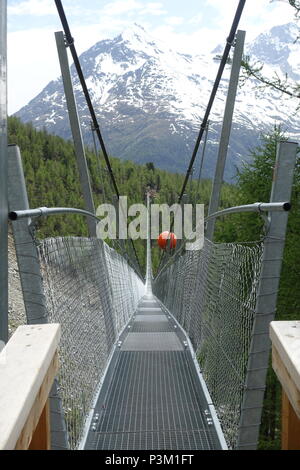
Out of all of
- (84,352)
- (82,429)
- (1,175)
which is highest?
(1,175)

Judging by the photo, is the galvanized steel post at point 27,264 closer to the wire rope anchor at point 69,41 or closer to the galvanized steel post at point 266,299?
the galvanized steel post at point 266,299

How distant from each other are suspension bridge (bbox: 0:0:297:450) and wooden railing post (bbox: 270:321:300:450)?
1.39ft

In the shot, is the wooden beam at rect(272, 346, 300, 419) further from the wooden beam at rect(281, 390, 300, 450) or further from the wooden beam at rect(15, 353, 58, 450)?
the wooden beam at rect(15, 353, 58, 450)

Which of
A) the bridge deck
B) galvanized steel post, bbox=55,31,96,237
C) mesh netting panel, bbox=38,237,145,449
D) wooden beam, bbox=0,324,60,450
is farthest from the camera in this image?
galvanized steel post, bbox=55,31,96,237

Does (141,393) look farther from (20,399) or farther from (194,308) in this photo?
(20,399)

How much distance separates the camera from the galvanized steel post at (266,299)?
69.7 inches

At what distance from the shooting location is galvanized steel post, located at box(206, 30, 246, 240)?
440 cm

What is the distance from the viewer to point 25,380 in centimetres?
83

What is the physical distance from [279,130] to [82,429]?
6511mm

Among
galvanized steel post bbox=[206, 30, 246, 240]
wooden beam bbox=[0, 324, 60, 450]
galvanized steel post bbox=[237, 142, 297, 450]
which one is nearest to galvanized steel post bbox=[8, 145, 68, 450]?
wooden beam bbox=[0, 324, 60, 450]

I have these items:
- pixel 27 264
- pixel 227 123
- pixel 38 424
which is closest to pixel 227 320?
pixel 27 264

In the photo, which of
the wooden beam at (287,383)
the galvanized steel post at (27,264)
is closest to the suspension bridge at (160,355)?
the galvanized steel post at (27,264)
